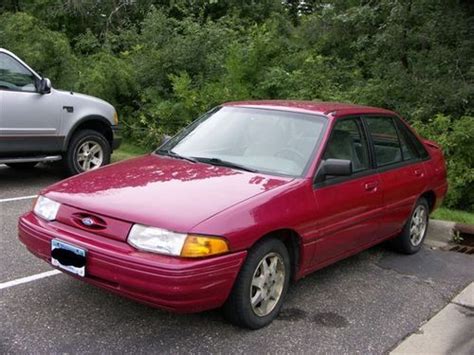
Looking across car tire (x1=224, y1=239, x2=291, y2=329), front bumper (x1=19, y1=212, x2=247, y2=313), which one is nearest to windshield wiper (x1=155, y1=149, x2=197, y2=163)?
car tire (x1=224, y1=239, x2=291, y2=329)

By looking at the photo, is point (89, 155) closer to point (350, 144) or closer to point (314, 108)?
point (314, 108)

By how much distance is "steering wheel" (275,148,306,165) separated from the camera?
439 cm

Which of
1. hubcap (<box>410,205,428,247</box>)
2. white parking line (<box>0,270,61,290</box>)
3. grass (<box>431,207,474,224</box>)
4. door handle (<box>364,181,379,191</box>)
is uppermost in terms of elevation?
door handle (<box>364,181,379,191</box>)

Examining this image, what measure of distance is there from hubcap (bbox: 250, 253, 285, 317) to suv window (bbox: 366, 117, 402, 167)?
1601 mm

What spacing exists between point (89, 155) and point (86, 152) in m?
0.07

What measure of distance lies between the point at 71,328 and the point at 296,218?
1607mm

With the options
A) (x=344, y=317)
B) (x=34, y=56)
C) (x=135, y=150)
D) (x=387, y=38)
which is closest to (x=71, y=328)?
(x=344, y=317)

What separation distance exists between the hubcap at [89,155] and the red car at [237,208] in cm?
375

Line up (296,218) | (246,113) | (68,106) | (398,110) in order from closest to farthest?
(296,218) < (246,113) < (68,106) < (398,110)

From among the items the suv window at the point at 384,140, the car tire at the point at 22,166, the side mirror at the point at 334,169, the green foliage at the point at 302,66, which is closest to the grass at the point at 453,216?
the green foliage at the point at 302,66

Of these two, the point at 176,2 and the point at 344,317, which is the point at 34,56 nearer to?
the point at 176,2

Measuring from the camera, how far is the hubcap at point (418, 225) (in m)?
5.77

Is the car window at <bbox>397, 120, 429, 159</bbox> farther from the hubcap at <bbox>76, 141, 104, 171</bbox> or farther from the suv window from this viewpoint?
the hubcap at <bbox>76, 141, 104, 171</bbox>

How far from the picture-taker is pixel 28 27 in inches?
474
